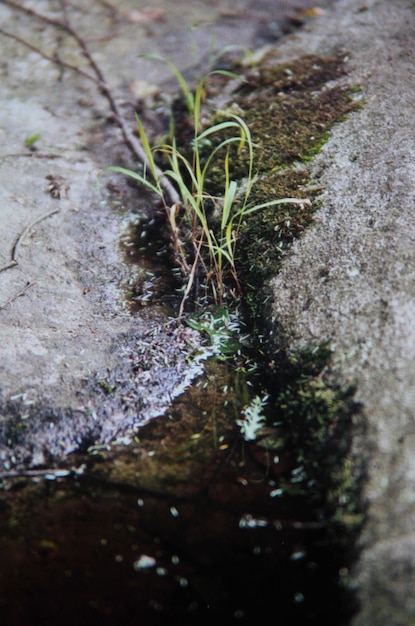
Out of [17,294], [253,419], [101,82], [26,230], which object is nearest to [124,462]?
[253,419]

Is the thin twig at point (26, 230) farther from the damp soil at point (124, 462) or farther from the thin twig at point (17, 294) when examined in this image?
the thin twig at point (17, 294)

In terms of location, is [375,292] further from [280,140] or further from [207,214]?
[280,140]

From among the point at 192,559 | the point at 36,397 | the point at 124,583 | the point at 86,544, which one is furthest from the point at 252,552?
the point at 36,397

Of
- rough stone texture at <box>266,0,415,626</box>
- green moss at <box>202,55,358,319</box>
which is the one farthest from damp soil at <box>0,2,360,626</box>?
green moss at <box>202,55,358,319</box>

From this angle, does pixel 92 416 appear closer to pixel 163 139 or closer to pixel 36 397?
pixel 36 397

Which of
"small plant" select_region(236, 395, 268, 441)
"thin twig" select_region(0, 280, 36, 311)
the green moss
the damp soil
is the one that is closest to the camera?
the damp soil

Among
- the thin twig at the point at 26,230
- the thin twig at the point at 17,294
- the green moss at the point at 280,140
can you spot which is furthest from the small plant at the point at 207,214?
the thin twig at the point at 17,294

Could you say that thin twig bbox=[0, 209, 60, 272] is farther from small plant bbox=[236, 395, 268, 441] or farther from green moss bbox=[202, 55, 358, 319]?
small plant bbox=[236, 395, 268, 441]
